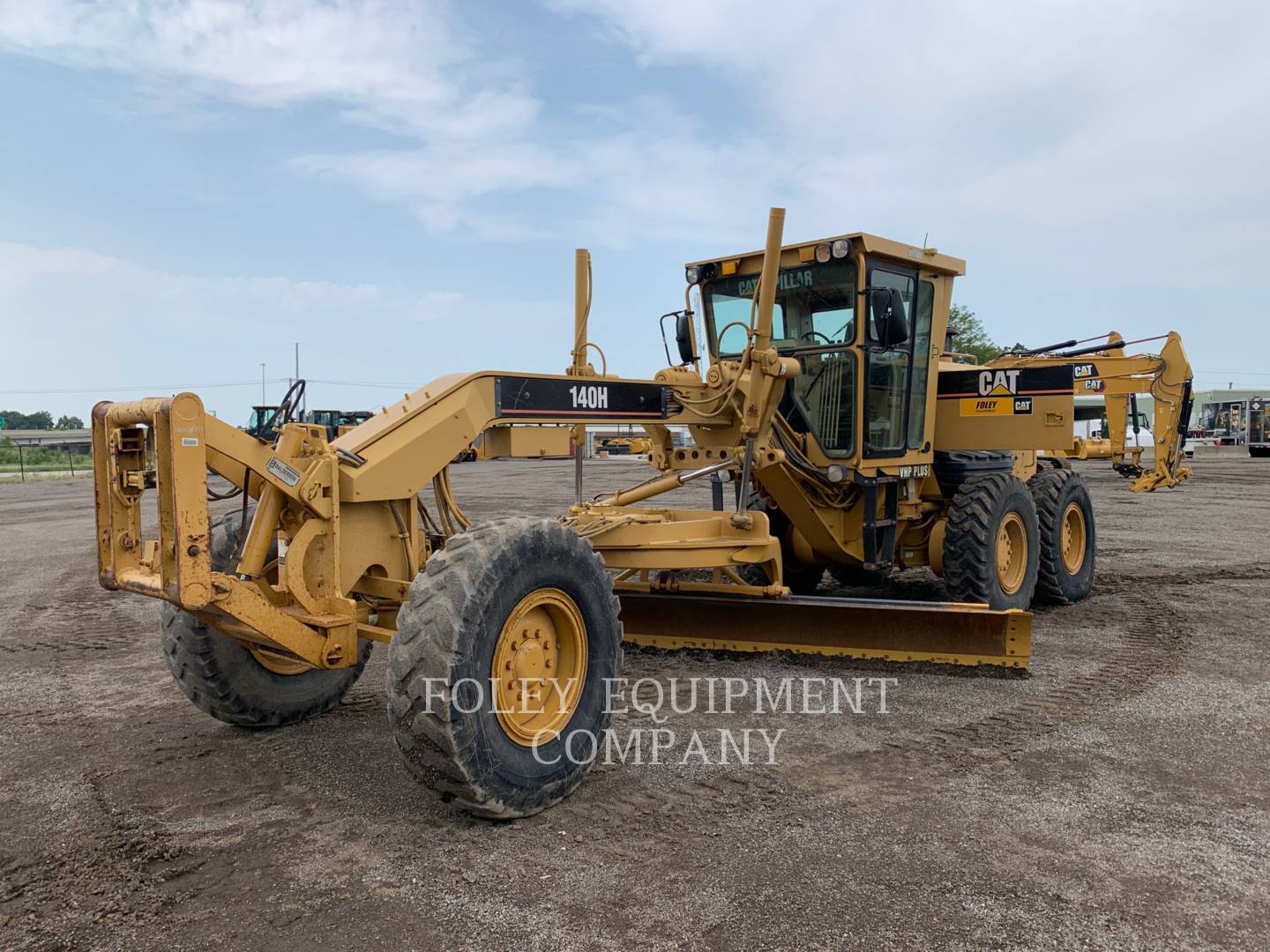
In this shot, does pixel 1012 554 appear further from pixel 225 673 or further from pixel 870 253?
pixel 225 673

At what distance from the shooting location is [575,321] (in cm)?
595

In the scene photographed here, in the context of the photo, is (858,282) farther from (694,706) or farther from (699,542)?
(694,706)

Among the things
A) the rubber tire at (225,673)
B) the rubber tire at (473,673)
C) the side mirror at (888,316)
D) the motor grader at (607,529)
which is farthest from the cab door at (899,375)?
the rubber tire at (225,673)

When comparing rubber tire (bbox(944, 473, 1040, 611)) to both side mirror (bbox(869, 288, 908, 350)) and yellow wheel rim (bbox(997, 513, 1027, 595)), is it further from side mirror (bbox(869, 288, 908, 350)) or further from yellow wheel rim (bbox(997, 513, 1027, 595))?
side mirror (bbox(869, 288, 908, 350))

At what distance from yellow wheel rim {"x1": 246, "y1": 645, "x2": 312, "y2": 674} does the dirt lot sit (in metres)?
0.31

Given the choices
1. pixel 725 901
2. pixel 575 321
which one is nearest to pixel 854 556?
pixel 575 321

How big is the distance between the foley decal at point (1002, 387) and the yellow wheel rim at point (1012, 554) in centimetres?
88

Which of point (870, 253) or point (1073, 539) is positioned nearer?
point (870, 253)

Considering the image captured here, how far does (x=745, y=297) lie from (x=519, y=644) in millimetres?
4014

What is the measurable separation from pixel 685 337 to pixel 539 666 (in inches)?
149

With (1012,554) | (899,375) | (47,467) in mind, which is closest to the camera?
(899,375)

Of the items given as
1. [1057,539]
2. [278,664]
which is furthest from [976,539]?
[278,664]

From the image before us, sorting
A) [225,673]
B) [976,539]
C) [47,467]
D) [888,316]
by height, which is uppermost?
[888,316]

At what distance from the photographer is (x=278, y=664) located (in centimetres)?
491
